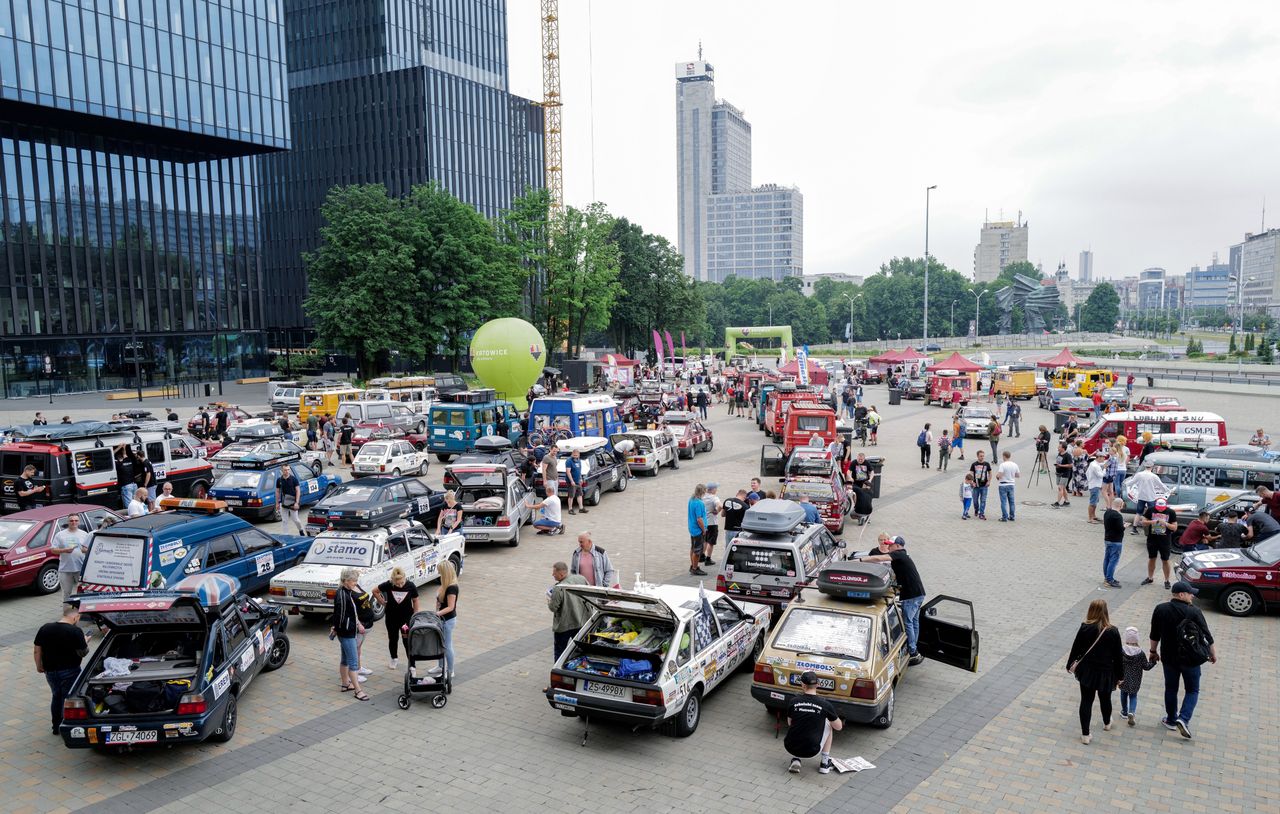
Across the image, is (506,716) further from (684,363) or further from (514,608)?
(684,363)

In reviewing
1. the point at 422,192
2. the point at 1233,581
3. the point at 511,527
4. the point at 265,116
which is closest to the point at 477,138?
the point at 265,116

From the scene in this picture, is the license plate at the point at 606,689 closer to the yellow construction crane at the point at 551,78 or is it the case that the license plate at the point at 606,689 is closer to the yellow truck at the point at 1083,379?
the yellow truck at the point at 1083,379

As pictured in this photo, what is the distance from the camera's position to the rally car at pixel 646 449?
27.2 metres

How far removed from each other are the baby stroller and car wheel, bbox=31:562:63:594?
8.56m

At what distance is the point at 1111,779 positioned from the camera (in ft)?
27.5

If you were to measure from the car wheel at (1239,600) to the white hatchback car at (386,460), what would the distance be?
20831mm

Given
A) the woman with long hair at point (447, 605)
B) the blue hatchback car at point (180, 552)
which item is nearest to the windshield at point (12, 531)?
the blue hatchback car at point (180, 552)

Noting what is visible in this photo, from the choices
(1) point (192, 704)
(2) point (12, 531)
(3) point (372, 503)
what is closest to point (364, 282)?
(3) point (372, 503)

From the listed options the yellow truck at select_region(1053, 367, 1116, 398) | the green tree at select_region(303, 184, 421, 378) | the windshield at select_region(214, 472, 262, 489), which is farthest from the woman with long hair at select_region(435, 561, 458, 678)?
the green tree at select_region(303, 184, 421, 378)

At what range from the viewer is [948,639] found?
33.7 ft

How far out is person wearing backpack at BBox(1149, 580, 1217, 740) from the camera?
29.9ft

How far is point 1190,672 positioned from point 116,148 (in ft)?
232

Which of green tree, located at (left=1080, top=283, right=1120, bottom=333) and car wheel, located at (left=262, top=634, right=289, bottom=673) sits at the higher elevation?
green tree, located at (left=1080, top=283, right=1120, bottom=333)

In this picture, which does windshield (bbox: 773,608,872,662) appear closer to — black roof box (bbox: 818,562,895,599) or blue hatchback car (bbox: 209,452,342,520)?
black roof box (bbox: 818,562,895,599)
